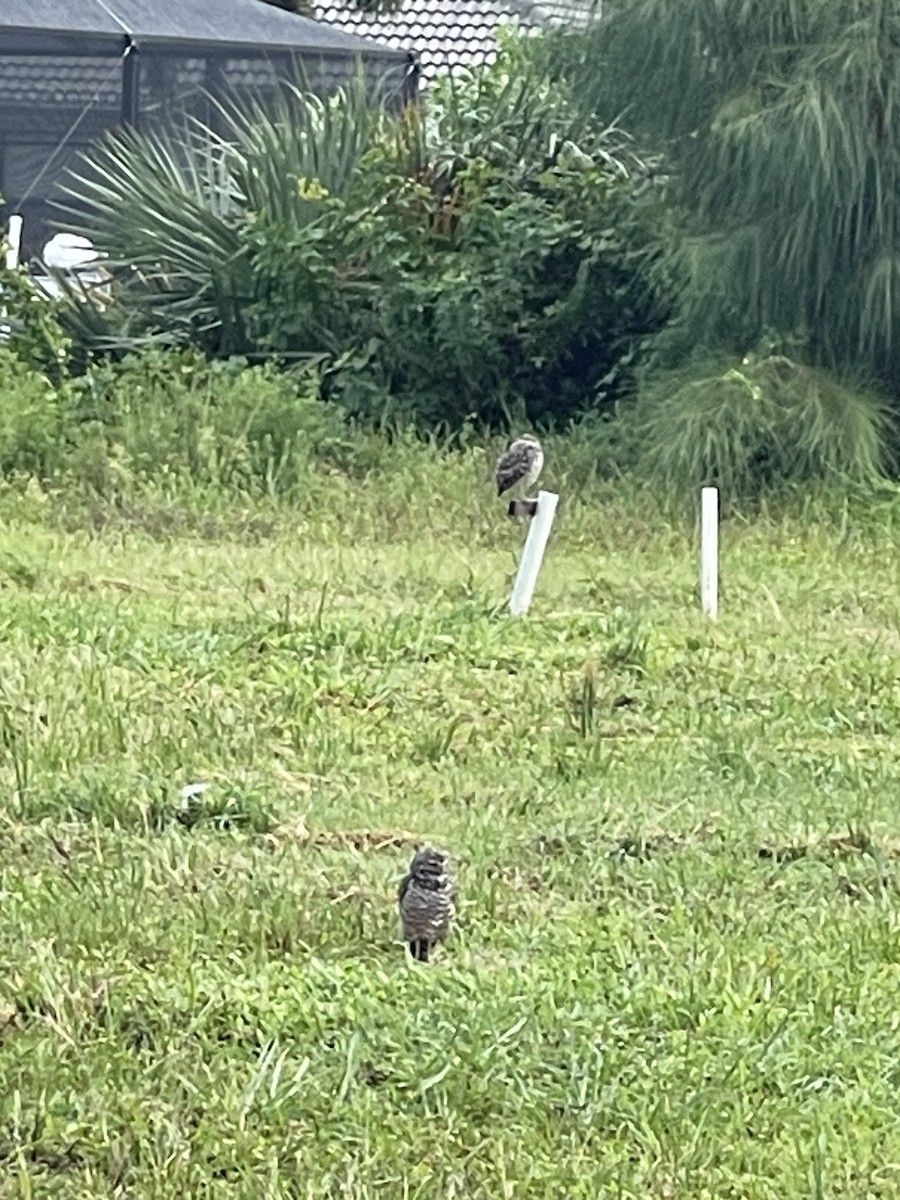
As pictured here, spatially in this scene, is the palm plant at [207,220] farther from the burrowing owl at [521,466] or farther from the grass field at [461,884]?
the burrowing owl at [521,466]

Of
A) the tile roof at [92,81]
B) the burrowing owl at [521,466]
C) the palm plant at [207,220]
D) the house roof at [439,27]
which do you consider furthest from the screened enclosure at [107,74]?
the burrowing owl at [521,466]

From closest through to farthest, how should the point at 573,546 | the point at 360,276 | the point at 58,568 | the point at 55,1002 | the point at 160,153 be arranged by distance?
the point at 55,1002, the point at 58,568, the point at 573,546, the point at 360,276, the point at 160,153

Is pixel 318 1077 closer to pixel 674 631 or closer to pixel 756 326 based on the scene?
pixel 674 631

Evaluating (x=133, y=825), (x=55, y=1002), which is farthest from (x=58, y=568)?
(x=55, y=1002)

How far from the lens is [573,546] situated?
30.2 ft

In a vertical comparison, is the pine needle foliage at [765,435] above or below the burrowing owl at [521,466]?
below

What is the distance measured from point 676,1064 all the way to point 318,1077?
22.6 inches

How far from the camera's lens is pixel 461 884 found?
4.65 metres

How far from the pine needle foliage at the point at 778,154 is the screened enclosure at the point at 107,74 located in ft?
17.8

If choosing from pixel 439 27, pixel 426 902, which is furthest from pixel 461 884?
pixel 439 27

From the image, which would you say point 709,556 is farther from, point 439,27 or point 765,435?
point 439,27

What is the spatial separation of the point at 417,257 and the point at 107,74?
5.33m

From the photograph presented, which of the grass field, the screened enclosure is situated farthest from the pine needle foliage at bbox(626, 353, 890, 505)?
the screened enclosure

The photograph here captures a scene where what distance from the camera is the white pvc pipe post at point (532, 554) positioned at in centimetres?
721
